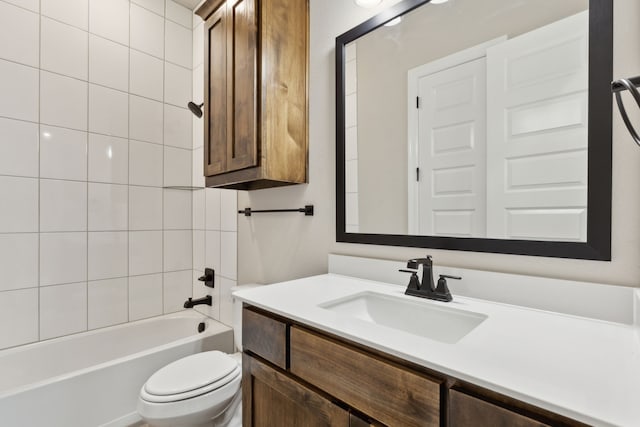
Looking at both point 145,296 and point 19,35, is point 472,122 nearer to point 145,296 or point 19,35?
point 145,296

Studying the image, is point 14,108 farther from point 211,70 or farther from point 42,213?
point 211,70

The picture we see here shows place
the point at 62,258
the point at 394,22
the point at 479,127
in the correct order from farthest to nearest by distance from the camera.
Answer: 1. the point at 62,258
2. the point at 394,22
3. the point at 479,127

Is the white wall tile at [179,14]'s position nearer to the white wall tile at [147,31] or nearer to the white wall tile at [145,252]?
the white wall tile at [147,31]

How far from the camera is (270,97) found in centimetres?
138

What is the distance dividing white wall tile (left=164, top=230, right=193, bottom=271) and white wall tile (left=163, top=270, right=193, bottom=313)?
0.06 m

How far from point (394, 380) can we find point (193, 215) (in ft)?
7.50

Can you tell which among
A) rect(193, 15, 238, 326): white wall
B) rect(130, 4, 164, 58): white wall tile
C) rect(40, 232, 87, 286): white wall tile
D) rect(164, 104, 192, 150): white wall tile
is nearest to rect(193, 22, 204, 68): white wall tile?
rect(193, 15, 238, 326): white wall

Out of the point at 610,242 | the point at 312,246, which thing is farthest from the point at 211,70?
the point at 610,242

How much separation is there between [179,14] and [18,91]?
1.27 meters

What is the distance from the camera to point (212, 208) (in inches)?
91.0

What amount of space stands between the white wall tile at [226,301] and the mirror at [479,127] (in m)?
1.10

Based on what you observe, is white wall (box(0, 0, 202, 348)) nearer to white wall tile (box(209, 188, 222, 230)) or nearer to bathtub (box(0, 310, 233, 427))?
bathtub (box(0, 310, 233, 427))

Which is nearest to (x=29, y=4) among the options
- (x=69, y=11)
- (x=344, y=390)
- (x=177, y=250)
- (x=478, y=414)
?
(x=69, y=11)

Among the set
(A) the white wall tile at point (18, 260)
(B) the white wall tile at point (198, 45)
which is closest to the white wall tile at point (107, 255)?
(A) the white wall tile at point (18, 260)
